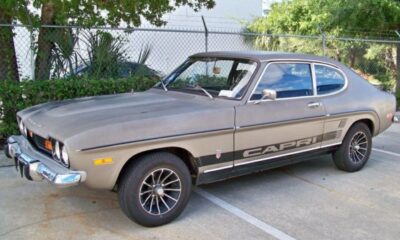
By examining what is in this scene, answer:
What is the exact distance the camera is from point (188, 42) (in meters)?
13.6

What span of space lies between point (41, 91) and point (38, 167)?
3.17 meters

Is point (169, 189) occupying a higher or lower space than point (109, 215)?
higher

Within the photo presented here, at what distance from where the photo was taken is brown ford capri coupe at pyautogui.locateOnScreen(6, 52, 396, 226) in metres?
3.90

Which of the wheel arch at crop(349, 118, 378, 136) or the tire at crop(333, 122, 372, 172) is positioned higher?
the wheel arch at crop(349, 118, 378, 136)

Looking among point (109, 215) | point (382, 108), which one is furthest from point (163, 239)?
point (382, 108)

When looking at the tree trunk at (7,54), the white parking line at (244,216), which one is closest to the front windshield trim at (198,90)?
the white parking line at (244,216)

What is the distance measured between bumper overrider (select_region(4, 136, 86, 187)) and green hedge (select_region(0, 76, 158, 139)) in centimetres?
210

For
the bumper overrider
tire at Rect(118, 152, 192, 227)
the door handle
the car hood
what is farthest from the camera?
the door handle

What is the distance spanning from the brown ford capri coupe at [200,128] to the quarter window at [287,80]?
0.04 feet

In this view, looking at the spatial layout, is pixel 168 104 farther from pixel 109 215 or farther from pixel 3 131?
pixel 3 131

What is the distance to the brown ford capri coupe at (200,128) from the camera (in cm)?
390

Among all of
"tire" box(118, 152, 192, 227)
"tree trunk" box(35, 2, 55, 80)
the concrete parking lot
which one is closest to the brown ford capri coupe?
"tire" box(118, 152, 192, 227)

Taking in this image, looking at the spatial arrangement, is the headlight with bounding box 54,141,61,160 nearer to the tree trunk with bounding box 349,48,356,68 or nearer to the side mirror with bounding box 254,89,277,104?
the side mirror with bounding box 254,89,277,104

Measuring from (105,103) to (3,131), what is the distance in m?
2.66
